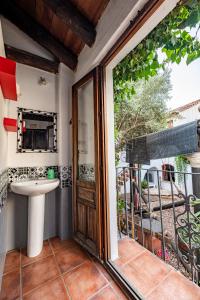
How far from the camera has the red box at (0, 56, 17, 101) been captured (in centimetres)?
100

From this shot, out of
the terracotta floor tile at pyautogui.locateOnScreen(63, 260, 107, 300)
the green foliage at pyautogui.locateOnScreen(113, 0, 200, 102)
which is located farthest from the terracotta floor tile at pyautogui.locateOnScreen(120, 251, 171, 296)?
the green foliage at pyautogui.locateOnScreen(113, 0, 200, 102)

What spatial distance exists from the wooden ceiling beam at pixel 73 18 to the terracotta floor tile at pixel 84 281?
2.36 metres

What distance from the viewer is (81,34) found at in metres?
1.51

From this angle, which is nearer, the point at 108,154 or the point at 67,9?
the point at 67,9

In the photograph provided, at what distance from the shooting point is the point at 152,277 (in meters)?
1.26

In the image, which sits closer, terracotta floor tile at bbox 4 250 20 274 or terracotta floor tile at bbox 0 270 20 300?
terracotta floor tile at bbox 0 270 20 300

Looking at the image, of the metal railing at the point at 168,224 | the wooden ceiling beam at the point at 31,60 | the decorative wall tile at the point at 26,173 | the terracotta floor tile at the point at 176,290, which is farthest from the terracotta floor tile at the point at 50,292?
the wooden ceiling beam at the point at 31,60

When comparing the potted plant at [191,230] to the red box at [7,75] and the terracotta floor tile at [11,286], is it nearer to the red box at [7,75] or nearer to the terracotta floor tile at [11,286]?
the terracotta floor tile at [11,286]

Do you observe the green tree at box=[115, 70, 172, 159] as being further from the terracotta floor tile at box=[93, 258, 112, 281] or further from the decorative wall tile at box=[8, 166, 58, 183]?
the terracotta floor tile at box=[93, 258, 112, 281]

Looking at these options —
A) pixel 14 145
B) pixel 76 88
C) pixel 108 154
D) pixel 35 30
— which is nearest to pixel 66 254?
pixel 108 154

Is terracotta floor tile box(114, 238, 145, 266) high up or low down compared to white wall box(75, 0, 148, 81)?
down

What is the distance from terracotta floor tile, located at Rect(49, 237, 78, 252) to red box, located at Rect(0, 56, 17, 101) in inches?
72.1

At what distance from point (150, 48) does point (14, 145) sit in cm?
196

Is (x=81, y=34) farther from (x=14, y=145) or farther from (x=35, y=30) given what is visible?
(x=14, y=145)
